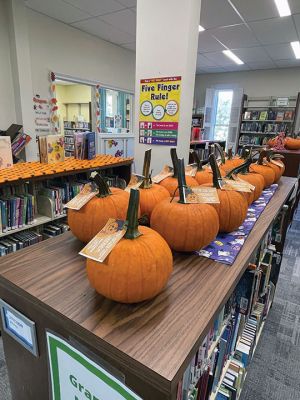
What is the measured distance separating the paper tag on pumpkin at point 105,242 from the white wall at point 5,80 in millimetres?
3927

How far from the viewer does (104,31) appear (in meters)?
4.62

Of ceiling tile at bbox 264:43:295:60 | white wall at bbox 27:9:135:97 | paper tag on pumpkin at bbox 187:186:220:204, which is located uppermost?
ceiling tile at bbox 264:43:295:60

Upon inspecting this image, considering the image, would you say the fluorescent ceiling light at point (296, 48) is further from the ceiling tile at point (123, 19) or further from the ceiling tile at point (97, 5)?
the ceiling tile at point (97, 5)

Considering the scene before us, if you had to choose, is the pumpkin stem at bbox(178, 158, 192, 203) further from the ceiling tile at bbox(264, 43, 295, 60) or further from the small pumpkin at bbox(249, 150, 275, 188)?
the ceiling tile at bbox(264, 43, 295, 60)

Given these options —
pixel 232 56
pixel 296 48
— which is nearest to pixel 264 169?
pixel 296 48

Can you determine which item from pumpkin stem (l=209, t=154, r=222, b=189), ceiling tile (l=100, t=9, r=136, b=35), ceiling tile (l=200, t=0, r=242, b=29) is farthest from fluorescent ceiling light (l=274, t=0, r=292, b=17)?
pumpkin stem (l=209, t=154, r=222, b=189)

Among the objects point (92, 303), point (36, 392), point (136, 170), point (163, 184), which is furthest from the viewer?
point (136, 170)

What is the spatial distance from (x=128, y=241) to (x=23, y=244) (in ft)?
5.57

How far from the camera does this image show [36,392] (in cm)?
75

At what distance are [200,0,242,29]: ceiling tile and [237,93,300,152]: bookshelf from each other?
3.55 m

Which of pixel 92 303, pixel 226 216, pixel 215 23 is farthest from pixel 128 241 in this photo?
pixel 215 23

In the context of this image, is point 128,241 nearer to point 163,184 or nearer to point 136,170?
point 163,184

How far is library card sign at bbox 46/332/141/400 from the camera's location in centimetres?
52

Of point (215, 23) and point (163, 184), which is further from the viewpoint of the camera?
point (215, 23)
